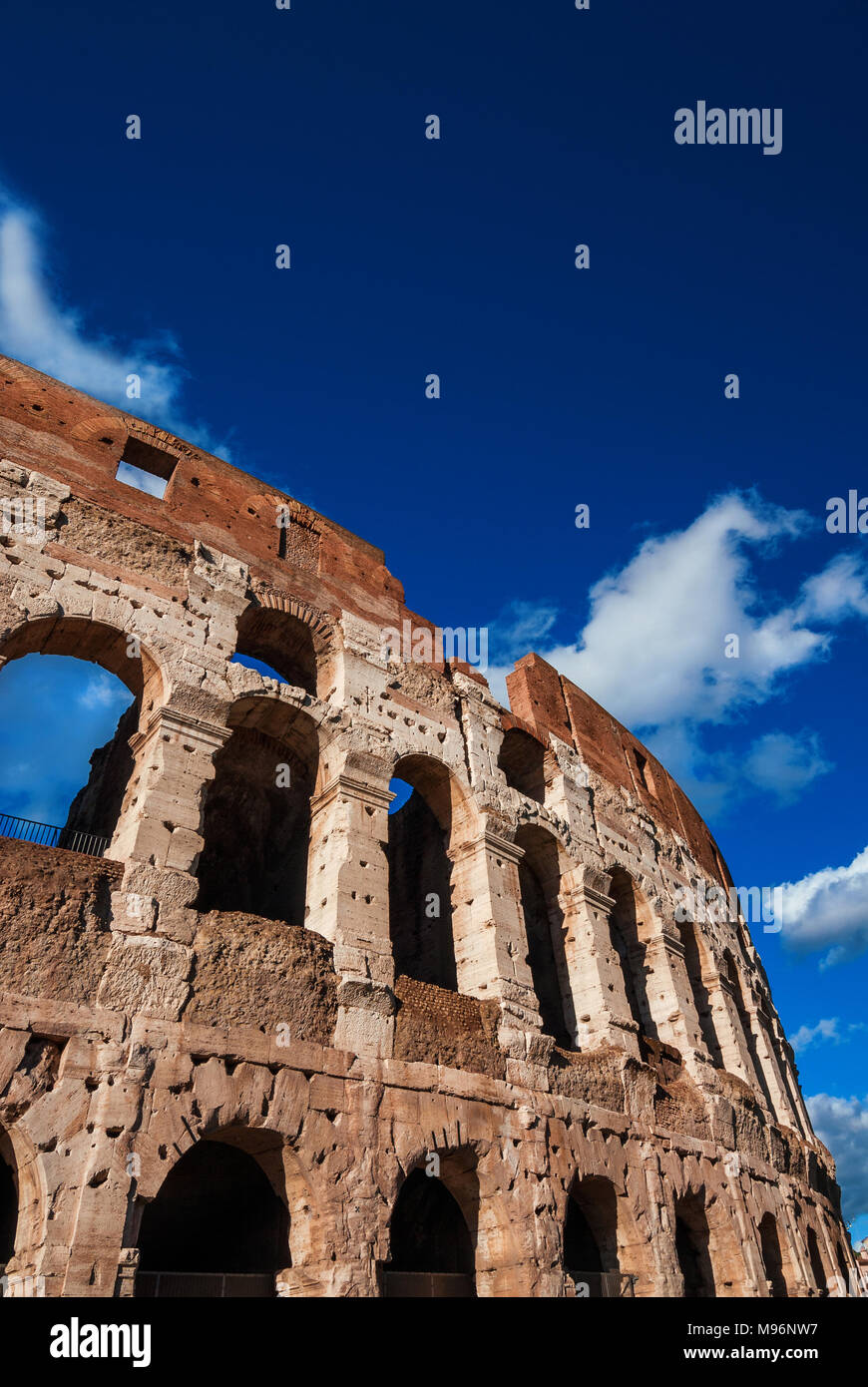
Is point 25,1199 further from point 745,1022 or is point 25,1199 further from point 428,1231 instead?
point 745,1022

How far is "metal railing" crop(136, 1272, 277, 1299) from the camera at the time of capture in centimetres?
733

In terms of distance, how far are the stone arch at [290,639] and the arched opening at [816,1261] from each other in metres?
13.0

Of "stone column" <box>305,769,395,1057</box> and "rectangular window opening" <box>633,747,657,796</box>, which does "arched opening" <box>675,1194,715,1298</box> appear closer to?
"stone column" <box>305,769,395,1057</box>

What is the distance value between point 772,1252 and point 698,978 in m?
4.55

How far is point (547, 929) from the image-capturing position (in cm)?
1455

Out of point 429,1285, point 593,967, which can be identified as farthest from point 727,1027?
point 429,1285

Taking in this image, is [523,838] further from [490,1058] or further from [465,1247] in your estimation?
[465,1247]

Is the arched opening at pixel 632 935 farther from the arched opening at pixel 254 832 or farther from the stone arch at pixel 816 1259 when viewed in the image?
the arched opening at pixel 254 832

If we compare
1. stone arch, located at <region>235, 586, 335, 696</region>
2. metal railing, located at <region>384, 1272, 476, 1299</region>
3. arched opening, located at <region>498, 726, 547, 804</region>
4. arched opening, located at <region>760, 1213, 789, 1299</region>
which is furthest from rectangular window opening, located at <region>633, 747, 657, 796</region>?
metal railing, located at <region>384, 1272, 476, 1299</region>

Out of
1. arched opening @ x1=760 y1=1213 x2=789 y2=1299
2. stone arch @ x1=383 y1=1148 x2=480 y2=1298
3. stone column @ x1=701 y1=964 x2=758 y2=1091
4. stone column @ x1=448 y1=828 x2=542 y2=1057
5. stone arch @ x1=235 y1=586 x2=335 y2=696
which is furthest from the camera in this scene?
stone column @ x1=701 y1=964 x2=758 y2=1091

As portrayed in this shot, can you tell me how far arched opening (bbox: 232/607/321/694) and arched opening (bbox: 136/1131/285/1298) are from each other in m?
5.81

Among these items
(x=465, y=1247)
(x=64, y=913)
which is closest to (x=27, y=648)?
(x=64, y=913)

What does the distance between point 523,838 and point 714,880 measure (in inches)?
337

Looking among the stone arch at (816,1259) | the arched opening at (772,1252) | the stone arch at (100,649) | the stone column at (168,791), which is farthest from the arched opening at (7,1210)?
the stone arch at (816,1259)
